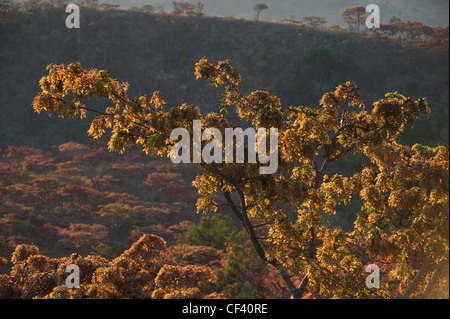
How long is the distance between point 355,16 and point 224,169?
133 ft

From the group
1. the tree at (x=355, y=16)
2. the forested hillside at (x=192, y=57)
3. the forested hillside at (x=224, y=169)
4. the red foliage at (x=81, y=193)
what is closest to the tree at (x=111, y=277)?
the forested hillside at (x=224, y=169)

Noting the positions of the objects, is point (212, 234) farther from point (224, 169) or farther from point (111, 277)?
point (111, 277)

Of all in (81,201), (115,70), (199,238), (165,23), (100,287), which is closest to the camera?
(100,287)

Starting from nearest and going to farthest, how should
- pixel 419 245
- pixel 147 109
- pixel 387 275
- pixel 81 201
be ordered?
pixel 147 109 → pixel 419 245 → pixel 387 275 → pixel 81 201

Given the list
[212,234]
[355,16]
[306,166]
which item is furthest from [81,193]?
[355,16]

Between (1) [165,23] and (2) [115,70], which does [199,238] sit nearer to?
(2) [115,70]

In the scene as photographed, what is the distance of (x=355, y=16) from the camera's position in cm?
4200

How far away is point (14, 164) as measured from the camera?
2003 centimetres

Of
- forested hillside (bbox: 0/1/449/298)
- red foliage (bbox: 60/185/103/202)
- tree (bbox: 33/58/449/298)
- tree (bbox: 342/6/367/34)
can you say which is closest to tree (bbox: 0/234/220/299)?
forested hillside (bbox: 0/1/449/298)

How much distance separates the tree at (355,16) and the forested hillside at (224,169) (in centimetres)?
152

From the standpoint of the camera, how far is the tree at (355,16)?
39.2m

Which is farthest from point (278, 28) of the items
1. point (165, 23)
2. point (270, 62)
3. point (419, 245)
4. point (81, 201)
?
point (419, 245)

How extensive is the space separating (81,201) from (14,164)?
5.47 meters

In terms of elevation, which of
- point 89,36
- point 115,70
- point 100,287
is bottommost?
point 100,287
